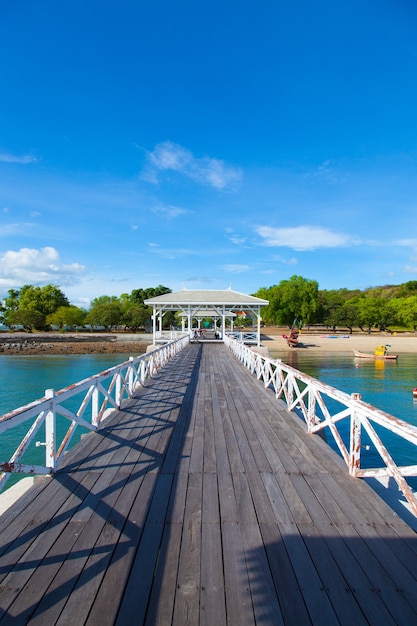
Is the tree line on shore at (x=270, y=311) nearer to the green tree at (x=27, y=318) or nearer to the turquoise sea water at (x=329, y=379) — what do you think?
the green tree at (x=27, y=318)

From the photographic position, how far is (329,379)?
77.5ft

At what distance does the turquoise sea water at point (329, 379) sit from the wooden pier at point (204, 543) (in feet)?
24.5

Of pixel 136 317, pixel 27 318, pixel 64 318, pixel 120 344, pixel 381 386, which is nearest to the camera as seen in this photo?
pixel 381 386

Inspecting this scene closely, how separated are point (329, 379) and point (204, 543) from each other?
22.7 metres

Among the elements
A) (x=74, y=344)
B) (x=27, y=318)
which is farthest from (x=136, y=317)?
(x=27, y=318)

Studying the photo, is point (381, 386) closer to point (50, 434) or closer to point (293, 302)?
point (50, 434)

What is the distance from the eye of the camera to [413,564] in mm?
2467

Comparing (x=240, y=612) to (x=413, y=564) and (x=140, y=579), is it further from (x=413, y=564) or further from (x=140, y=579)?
(x=413, y=564)

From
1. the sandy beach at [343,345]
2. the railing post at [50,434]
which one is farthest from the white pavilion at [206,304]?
the railing post at [50,434]

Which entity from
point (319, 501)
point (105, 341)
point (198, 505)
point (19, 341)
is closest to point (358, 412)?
point (319, 501)

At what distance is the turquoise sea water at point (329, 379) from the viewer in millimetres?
14883

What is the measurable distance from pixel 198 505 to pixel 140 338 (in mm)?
49381

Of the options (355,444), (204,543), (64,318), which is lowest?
(204,543)

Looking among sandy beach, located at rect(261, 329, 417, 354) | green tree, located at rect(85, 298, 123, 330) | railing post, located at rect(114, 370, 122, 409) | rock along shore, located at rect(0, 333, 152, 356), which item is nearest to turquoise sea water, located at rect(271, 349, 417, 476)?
sandy beach, located at rect(261, 329, 417, 354)
